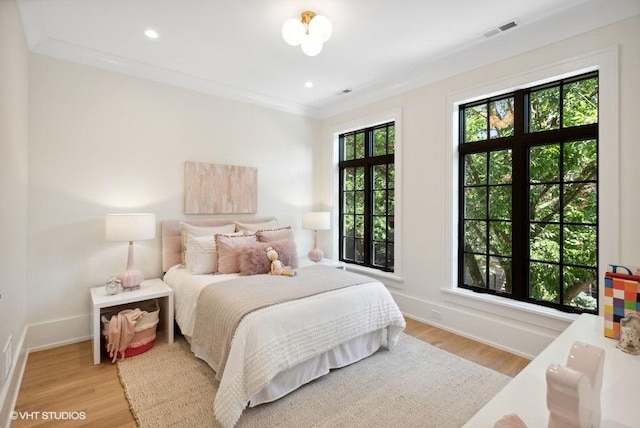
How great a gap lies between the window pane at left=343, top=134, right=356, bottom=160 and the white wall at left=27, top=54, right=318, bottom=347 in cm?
165

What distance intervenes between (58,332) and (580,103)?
4.93 meters

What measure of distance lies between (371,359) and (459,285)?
4.23ft

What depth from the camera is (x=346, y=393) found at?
210cm

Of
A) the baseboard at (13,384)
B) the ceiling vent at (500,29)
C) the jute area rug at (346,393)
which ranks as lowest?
the jute area rug at (346,393)

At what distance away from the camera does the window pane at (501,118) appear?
2828 mm

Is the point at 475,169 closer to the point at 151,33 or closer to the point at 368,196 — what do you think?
the point at 368,196

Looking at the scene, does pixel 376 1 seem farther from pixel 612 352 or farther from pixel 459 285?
pixel 459 285

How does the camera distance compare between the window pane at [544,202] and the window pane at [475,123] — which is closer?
the window pane at [544,202]

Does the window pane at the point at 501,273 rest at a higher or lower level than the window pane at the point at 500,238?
lower

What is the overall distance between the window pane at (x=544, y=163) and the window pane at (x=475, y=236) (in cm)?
62

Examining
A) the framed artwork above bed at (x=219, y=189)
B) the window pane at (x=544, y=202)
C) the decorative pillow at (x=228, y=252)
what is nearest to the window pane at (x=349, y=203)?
the framed artwork above bed at (x=219, y=189)

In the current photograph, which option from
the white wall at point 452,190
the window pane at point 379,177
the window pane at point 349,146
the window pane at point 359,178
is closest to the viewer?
the white wall at point 452,190

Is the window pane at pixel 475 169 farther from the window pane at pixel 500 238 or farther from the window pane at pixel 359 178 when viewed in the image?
the window pane at pixel 359 178

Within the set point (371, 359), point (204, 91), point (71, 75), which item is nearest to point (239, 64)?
point (204, 91)
